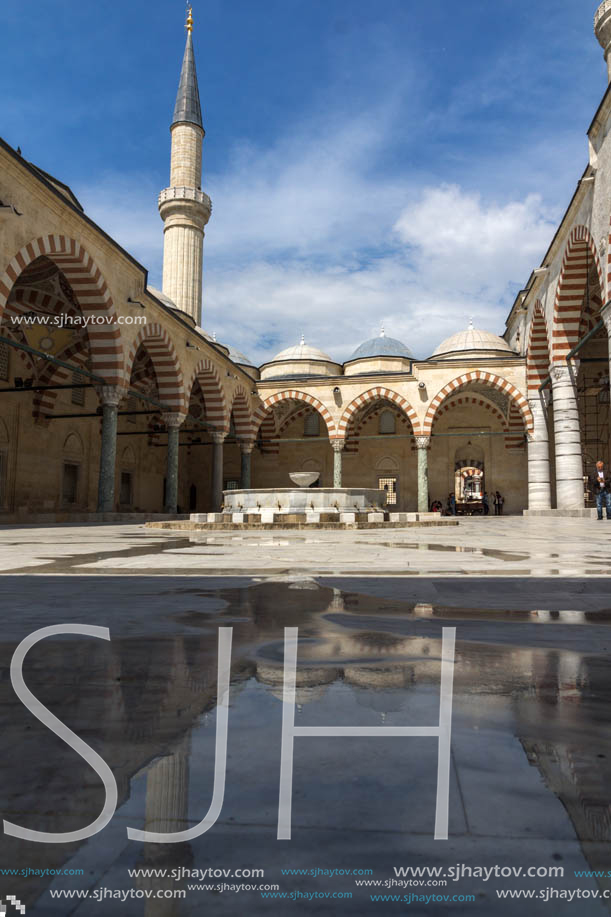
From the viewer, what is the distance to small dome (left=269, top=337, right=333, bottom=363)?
26.8 meters

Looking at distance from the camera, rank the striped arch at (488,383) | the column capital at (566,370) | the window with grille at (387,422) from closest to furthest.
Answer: the column capital at (566,370), the striped arch at (488,383), the window with grille at (387,422)

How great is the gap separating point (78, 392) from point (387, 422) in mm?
13097

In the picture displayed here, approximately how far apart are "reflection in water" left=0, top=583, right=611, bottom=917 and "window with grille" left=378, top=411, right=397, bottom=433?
25756mm

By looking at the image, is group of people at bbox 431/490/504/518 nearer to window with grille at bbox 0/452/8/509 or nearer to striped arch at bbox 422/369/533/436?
striped arch at bbox 422/369/533/436

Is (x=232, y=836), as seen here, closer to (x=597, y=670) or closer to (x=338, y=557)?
(x=597, y=670)

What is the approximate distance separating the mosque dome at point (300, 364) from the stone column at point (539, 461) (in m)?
9.21

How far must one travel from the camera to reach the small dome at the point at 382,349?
89.2 feet

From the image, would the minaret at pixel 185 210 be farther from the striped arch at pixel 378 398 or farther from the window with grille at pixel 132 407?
the striped arch at pixel 378 398

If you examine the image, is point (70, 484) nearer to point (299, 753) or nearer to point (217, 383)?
point (217, 383)

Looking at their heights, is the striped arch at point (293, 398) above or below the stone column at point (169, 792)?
above

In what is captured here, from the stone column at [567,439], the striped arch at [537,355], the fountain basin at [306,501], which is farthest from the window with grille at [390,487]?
the fountain basin at [306,501]

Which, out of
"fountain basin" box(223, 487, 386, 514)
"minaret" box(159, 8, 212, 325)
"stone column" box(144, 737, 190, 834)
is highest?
"minaret" box(159, 8, 212, 325)

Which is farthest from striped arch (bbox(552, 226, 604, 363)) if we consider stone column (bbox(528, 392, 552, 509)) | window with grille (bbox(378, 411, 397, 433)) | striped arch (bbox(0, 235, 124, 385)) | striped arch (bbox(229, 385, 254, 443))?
striped arch (bbox(229, 385, 254, 443))

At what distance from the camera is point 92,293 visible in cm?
1353
